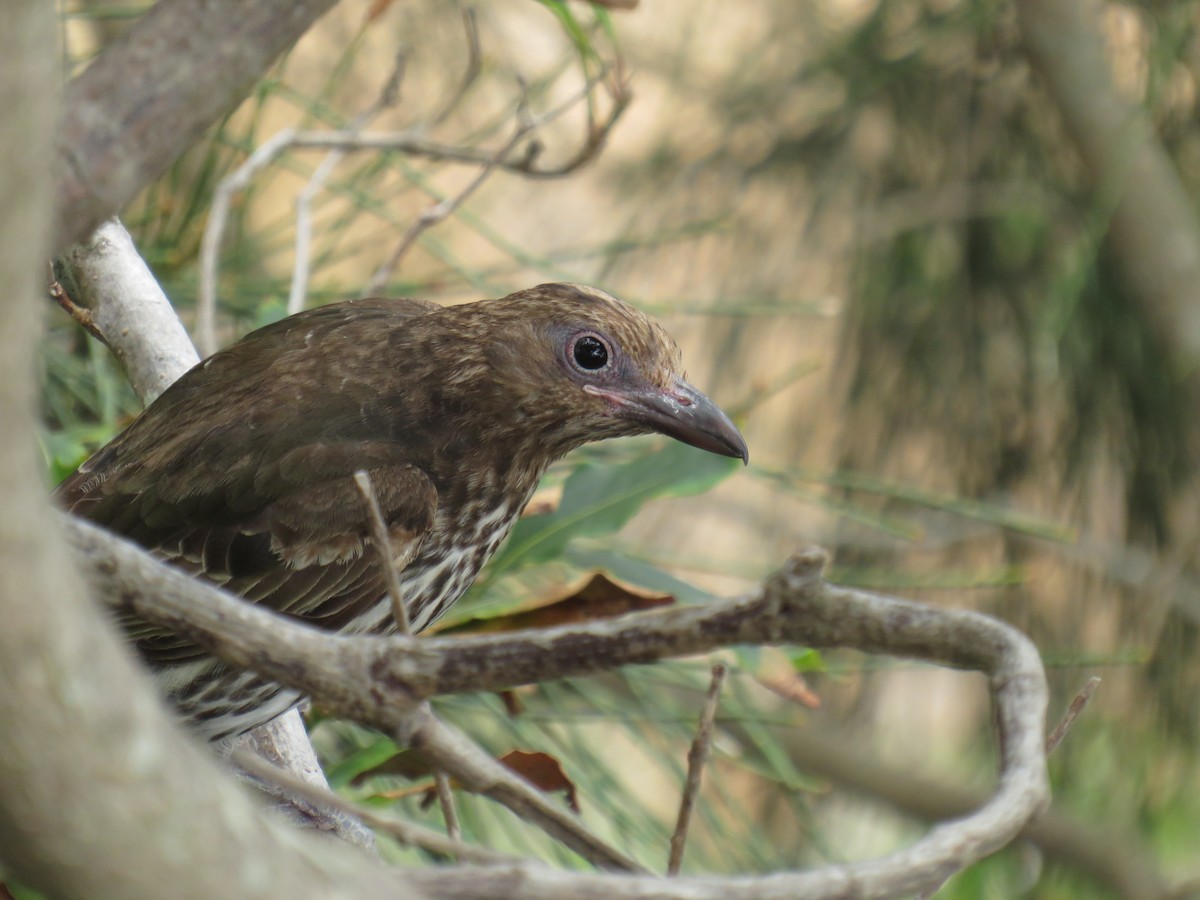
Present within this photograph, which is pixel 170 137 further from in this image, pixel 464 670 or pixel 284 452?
pixel 284 452

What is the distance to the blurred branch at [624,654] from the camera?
0.77 m

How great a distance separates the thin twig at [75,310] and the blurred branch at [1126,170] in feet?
6.43

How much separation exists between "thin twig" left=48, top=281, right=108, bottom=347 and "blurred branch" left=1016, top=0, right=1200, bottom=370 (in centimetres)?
196

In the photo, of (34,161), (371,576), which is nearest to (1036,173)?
(371,576)

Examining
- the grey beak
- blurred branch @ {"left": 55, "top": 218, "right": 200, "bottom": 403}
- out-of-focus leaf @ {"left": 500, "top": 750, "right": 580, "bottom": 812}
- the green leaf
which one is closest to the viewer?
out-of-focus leaf @ {"left": 500, "top": 750, "right": 580, "bottom": 812}

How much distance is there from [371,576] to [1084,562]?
79.8 inches

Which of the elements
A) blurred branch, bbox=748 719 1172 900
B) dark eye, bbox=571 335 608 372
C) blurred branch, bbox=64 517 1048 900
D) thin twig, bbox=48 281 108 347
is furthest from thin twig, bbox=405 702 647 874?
blurred branch, bbox=748 719 1172 900

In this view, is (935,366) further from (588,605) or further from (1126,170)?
(588,605)

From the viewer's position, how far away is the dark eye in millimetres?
2012

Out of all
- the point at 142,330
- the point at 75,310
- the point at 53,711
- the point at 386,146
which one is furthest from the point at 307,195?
the point at 53,711

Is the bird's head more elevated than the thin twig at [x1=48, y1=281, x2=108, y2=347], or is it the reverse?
the thin twig at [x1=48, y1=281, x2=108, y2=347]

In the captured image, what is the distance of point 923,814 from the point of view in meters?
3.55

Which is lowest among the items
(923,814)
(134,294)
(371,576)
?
(923,814)

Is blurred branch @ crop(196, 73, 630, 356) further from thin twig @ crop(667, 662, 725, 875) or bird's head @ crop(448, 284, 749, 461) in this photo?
thin twig @ crop(667, 662, 725, 875)
